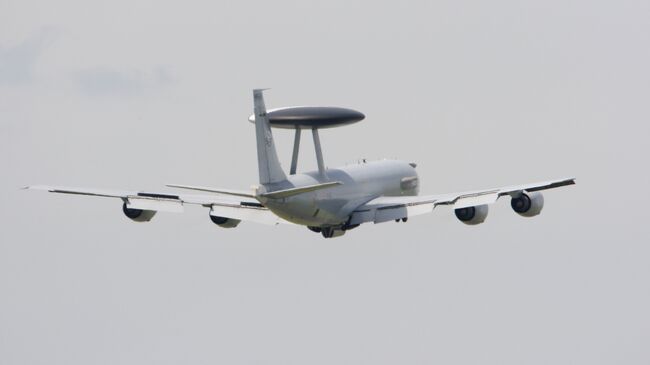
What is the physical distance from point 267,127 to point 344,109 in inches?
230

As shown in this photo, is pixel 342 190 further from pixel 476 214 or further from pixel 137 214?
pixel 137 214

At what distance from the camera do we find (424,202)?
3971 inches

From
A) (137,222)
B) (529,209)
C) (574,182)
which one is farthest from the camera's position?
(137,222)

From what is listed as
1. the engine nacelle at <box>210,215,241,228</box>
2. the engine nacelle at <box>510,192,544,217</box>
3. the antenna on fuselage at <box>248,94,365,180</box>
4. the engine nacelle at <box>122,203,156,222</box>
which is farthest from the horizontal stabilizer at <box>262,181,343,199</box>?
the engine nacelle at <box>122,203,156,222</box>

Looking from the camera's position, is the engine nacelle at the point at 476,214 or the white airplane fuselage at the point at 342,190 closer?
the white airplane fuselage at the point at 342,190

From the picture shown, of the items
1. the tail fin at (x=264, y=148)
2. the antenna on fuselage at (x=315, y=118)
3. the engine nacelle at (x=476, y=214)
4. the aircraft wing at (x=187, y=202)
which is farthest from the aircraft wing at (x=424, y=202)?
the tail fin at (x=264, y=148)

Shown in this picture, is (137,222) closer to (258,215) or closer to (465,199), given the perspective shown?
(258,215)

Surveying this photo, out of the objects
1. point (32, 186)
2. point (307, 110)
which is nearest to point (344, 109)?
point (307, 110)

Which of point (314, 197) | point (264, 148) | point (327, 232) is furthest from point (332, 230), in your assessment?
point (264, 148)

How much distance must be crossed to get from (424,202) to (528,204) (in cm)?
517

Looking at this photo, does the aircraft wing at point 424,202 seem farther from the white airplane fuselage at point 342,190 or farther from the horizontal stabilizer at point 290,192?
the horizontal stabilizer at point 290,192

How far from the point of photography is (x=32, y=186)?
104 metres

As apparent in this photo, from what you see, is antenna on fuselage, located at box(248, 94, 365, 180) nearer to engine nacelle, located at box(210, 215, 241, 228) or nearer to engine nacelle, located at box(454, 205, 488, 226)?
engine nacelle, located at box(210, 215, 241, 228)

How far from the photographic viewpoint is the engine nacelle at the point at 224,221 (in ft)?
351
